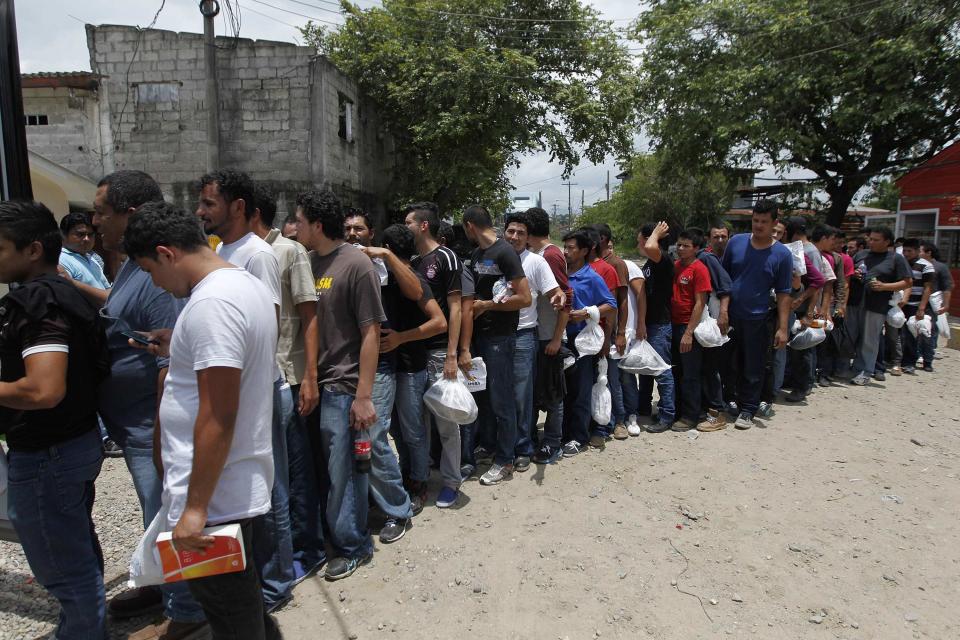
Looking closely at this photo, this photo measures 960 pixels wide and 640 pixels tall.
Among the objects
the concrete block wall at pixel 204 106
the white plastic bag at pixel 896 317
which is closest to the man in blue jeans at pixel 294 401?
the white plastic bag at pixel 896 317

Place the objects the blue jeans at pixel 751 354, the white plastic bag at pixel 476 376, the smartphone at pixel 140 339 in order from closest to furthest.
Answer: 1. the smartphone at pixel 140 339
2. the white plastic bag at pixel 476 376
3. the blue jeans at pixel 751 354

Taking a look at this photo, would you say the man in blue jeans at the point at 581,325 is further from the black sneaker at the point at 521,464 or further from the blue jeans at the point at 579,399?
the black sneaker at the point at 521,464

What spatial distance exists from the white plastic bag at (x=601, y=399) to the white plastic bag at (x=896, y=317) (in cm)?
482

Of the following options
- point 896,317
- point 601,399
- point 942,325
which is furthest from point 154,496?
point 942,325

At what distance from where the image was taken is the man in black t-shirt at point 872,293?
6.84 meters

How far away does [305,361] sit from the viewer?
115 inches

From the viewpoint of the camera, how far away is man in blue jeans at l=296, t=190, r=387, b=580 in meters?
2.88

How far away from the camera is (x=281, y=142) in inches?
493

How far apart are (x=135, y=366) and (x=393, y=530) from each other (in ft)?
5.55

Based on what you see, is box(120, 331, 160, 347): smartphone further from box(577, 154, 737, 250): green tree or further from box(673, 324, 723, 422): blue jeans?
box(577, 154, 737, 250): green tree

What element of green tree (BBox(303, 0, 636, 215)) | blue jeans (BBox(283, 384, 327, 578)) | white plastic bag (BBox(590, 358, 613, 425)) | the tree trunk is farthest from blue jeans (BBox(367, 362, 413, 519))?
the tree trunk

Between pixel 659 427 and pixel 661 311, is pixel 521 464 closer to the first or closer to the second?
pixel 659 427

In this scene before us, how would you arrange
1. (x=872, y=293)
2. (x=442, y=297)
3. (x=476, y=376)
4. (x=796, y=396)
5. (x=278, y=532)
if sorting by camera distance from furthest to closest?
(x=872, y=293) → (x=796, y=396) → (x=476, y=376) → (x=442, y=297) → (x=278, y=532)

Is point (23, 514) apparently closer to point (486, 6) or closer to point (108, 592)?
point (108, 592)
